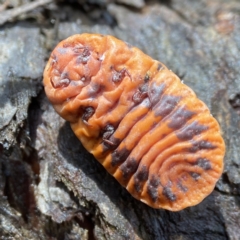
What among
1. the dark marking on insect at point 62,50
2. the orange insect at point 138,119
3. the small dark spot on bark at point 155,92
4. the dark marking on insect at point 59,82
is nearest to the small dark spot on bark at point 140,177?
the orange insect at point 138,119

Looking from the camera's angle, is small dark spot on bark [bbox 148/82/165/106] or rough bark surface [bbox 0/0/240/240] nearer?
small dark spot on bark [bbox 148/82/165/106]

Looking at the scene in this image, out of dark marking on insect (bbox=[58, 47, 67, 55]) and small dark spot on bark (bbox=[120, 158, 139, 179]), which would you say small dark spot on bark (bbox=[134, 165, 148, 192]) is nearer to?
small dark spot on bark (bbox=[120, 158, 139, 179])

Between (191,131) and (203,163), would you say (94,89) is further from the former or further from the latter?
(203,163)

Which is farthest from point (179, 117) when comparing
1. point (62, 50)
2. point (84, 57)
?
point (62, 50)

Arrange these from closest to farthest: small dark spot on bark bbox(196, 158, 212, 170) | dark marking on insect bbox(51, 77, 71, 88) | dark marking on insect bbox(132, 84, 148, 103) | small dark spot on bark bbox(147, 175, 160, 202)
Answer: small dark spot on bark bbox(196, 158, 212, 170)
small dark spot on bark bbox(147, 175, 160, 202)
dark marking on insect bbox(132, 84, 148, 103)
dark marking on insect bbox(51, 77, 71, 88)

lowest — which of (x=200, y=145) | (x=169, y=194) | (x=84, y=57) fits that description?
(x=169, y=194)

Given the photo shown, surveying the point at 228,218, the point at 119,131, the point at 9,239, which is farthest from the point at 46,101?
the point at 228,218

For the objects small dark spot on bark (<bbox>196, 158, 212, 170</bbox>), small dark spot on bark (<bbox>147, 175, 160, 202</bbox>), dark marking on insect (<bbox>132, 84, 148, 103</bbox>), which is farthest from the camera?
dark marking on insect (<bbox>132, 84, 148, 103</bbox>)

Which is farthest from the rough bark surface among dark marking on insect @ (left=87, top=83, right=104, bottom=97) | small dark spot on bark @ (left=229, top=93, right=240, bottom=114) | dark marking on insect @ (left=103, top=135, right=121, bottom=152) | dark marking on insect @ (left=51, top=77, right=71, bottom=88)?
dark marking on insect @ (left=87, top=83, right=104, bottom=97)
